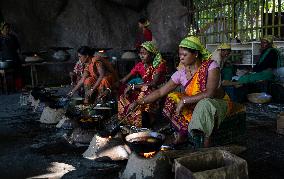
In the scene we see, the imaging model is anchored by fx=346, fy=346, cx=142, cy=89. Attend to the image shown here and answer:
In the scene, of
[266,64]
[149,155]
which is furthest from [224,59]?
[149,155]

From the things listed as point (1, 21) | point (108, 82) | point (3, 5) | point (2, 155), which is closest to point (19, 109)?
point (108, 82)

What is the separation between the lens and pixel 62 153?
4504 millimetres

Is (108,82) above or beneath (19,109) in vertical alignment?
above

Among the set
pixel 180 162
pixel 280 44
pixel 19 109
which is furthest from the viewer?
pixel 280 44

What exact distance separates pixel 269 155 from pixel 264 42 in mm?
4462

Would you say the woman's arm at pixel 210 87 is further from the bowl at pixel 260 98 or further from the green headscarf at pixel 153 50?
the bowl at pixel 260 98

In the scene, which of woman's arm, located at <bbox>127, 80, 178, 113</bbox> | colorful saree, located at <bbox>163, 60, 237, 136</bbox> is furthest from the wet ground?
woman's arm, located at <bbox>127, 80, 178, 113</bbox>

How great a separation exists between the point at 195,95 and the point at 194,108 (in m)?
0.15

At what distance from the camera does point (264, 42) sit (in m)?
7.97

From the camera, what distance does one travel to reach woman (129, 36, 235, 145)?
361 centimetres

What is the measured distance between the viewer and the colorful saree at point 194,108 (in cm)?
360

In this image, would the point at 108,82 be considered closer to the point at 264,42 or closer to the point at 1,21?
the point at 264,42

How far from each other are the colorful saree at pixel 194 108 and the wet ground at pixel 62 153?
680 millimetres

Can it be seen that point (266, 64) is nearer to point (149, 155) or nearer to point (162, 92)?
point (162, 92)
